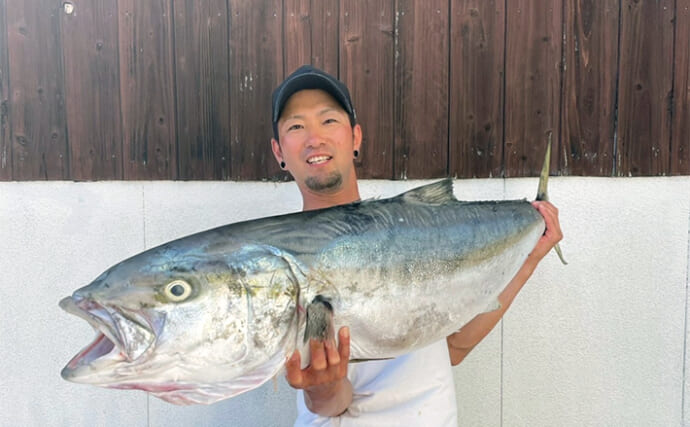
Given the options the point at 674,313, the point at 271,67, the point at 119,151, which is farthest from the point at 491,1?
the point at 119,151

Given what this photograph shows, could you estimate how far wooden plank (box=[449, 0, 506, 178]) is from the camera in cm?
299

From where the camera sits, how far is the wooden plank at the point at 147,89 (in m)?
2.93

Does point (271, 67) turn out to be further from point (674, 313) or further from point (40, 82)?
point (674, 313)

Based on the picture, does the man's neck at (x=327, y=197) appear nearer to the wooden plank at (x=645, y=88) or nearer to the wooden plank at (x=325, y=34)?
the wooden plank at (x=325, y=34)

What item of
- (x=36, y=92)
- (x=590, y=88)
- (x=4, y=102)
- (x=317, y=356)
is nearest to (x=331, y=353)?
(x=317, y=356)

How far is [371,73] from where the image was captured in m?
2.96

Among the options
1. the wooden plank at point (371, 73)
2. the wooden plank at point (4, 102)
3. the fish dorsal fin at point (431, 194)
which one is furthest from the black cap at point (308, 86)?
the wooden plank at point (4, 102)

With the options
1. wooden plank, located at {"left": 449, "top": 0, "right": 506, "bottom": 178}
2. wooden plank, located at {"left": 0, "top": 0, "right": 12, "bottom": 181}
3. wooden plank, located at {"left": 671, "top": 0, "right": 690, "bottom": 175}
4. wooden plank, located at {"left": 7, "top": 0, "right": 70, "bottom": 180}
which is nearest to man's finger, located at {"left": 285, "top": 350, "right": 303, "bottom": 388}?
wooden plank, located at {"left": 449, "top": 0, "right": 506, "bottom": 178}

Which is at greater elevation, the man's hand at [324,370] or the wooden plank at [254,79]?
the wooden plank at [254,79]

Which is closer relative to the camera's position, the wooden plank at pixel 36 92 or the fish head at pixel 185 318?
the fish head at pixel 185 318

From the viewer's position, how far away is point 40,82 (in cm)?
294

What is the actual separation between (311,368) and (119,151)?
2.16 m

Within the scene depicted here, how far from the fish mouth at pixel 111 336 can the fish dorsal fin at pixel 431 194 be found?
3.43 ft

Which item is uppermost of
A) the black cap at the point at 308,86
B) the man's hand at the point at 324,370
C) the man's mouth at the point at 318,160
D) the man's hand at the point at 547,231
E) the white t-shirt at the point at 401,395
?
the black cap at the point at 308,86
